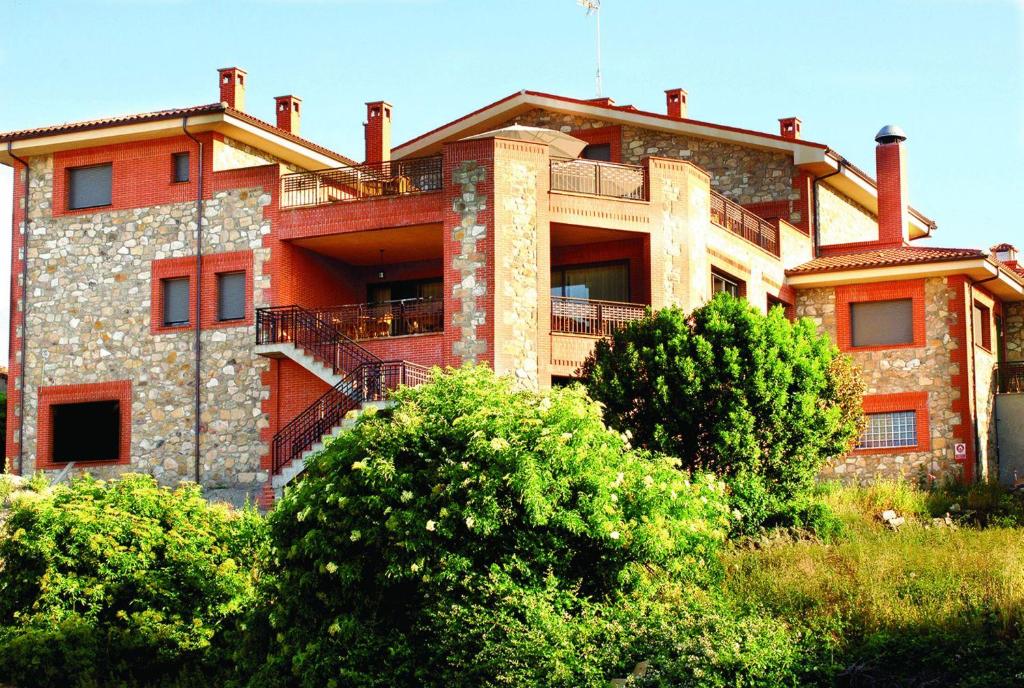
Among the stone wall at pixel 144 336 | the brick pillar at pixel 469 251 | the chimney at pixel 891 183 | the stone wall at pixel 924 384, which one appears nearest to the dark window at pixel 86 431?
the stone wall at pixel 144 336

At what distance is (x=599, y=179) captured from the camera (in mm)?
32312

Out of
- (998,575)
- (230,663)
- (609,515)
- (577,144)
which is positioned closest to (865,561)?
(998,575)

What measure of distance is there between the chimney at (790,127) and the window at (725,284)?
302 inches

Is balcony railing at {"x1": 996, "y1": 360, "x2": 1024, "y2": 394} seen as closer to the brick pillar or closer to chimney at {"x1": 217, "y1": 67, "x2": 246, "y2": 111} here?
the brick pillar

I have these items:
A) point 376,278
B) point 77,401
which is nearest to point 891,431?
point 376,278

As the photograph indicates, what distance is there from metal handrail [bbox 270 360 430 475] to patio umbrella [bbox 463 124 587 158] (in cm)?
540

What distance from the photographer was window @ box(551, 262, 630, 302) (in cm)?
3328

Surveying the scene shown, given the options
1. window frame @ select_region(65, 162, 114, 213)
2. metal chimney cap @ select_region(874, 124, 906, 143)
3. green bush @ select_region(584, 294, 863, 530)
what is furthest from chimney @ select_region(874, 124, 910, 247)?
window frame @ select_region(65, 162, 114, 213)

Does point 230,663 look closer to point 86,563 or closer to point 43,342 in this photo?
point 86,563

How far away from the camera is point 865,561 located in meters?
20.9

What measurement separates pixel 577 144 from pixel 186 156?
9.73 m

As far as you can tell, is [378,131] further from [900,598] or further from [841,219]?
[900,598]

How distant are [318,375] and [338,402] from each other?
83 centimetres

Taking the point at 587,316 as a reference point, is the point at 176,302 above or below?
above
